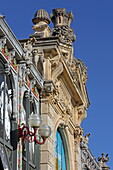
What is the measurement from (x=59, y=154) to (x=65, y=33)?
6427 millimetres

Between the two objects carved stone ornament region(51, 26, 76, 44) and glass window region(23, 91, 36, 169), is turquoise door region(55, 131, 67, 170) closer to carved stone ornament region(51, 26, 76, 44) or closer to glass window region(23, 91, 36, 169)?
glass window region(23, 91, 36, 169)

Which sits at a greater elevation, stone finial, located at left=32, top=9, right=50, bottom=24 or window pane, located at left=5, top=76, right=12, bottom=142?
stone finial, located at left=32, top=9, right=50, bottom=24

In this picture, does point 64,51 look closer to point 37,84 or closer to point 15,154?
point 37,84

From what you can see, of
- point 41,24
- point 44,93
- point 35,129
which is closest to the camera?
point 35,129

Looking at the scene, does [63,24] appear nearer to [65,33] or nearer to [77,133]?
[65,33]

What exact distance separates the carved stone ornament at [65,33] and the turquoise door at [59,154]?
4.90 m

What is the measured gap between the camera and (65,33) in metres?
28.0

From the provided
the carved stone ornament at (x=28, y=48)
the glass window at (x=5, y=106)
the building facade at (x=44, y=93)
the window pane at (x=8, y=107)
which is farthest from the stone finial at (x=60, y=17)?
the glass window at (x=5, y=106)

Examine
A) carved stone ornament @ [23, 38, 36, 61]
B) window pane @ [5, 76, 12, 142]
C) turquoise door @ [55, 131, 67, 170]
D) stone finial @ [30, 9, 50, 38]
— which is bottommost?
window pane @ [5, 76, 12, 142]

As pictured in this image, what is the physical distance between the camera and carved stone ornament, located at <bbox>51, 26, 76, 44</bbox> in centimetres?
2724

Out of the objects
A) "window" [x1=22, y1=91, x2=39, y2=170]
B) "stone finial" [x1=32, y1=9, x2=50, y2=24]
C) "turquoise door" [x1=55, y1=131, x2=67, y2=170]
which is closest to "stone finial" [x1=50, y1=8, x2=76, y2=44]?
"stone finial" [x1=32, y1=9, x2=50, y2=24]

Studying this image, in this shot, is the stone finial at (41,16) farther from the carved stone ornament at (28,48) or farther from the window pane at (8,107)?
the window pane at (8,107)

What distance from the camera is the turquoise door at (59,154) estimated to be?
24.9m

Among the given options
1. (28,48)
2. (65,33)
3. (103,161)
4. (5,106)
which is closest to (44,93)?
(28,48)
